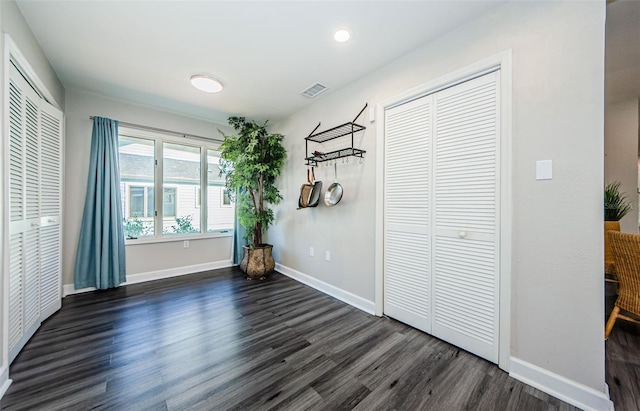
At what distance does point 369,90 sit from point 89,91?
354 cm

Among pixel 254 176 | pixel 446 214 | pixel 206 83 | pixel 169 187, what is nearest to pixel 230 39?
pixel 206 83

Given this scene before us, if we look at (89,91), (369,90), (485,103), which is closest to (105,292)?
(89,91)

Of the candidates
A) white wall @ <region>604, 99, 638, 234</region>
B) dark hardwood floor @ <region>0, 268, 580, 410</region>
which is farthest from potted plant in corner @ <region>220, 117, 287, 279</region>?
white wall @ <region>604, 99, 638, 234</region>

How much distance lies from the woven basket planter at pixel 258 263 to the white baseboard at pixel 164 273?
73 centimetres

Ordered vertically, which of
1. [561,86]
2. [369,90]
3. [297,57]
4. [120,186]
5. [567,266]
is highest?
[297,57]

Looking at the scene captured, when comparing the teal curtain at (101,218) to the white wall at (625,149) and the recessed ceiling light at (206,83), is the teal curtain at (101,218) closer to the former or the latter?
the recessed ceiling light at (206,83)

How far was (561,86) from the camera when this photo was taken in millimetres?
1471

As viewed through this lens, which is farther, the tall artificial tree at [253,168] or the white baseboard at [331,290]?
the tall artificial tree at [253,168]

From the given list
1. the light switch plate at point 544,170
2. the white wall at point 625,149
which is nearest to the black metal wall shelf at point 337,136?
the light switch plate at point 544,170

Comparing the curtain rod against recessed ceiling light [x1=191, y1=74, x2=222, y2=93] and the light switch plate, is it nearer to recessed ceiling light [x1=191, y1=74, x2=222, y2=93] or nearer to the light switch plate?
recessed ceiling light [x1=191, y1=74, x2=222, y2=93]

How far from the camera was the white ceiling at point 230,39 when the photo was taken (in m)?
1.77

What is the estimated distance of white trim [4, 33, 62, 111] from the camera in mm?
1587

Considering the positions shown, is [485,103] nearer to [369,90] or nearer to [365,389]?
[369,90]

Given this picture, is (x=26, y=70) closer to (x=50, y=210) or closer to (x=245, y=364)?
(x=50, y=210)
